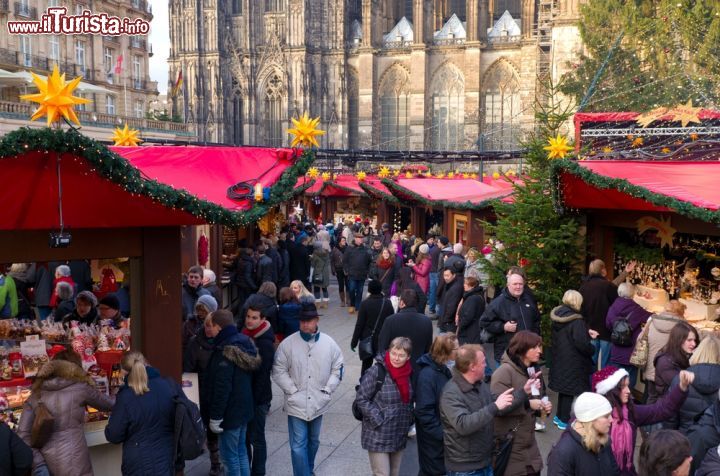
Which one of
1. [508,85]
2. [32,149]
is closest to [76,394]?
[32,149]

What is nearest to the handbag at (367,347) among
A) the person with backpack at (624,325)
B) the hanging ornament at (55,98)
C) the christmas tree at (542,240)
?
the person with backpack at (624,325)

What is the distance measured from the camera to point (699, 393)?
4.90 metres

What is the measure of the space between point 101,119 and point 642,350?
27.6 m

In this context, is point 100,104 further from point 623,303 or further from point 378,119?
point 623,303

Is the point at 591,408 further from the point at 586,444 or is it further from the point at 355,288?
the point at 355,288

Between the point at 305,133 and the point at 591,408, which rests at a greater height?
the point at 305,133

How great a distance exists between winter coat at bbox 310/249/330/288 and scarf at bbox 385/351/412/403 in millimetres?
9418

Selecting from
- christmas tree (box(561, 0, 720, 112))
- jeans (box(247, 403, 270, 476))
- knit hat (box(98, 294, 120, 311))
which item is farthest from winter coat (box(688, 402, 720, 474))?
christmas tree (box(561, 0, 720, 112))

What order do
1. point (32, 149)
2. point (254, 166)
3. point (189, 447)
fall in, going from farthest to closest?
1. point (254, 166)
2. point (189, 447)
3. point (32, 149)

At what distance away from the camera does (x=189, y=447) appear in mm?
4777

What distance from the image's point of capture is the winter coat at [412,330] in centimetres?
651

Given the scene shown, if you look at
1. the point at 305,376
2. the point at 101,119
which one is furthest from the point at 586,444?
the point at 101,119

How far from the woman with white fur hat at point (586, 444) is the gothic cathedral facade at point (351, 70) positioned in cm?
4414

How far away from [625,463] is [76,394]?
3.58 m
